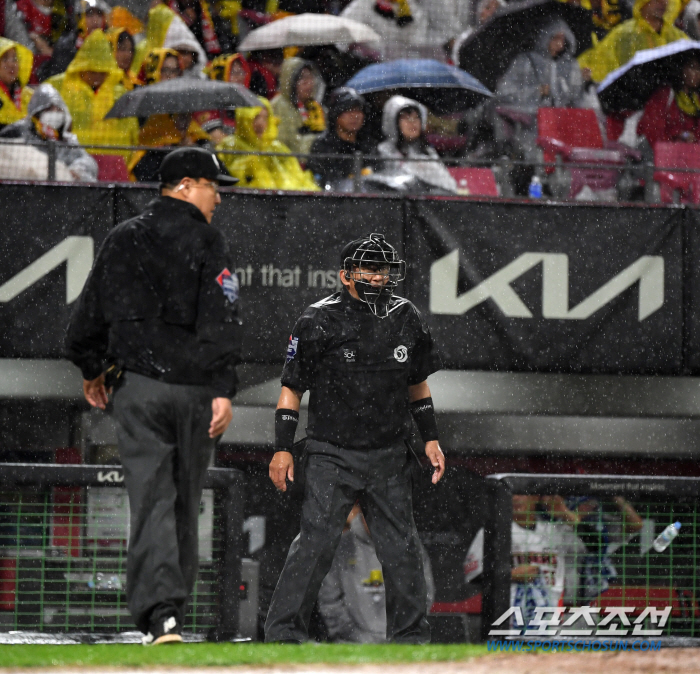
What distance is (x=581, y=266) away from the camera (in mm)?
9109

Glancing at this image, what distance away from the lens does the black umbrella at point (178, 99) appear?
947 centimetres

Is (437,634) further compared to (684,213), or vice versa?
(684,213)

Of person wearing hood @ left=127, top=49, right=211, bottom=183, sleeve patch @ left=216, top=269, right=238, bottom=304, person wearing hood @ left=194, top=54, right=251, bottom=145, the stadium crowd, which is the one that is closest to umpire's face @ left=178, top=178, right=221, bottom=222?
sleeve patch @ left=216, top=269, right=238, bottom=304

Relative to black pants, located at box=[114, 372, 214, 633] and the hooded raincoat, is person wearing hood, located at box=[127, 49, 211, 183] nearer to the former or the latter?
the hooded raincoat

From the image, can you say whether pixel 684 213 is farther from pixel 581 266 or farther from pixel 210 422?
pixel 210 422

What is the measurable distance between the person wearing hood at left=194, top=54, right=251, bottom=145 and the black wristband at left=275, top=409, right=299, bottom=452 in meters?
4.94

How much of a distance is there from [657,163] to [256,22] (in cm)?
437

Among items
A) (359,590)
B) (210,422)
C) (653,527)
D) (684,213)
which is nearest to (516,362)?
(684,213)

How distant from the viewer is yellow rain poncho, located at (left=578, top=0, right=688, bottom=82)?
1190 centimetres

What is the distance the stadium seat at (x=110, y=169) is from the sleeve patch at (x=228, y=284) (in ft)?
18.4

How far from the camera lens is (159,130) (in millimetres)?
9695

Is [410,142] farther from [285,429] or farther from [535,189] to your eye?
[285,429]

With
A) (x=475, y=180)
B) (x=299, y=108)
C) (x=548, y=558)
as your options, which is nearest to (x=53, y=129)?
(x=299, y=108)

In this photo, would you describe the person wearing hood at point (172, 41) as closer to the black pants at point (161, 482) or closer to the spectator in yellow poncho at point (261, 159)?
the spectator in yellow poncho at point (261, 159)
